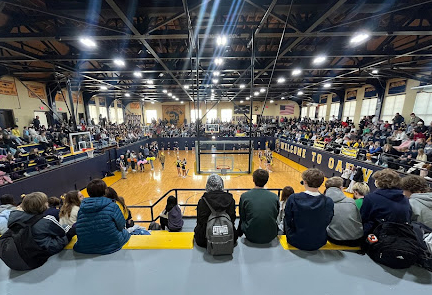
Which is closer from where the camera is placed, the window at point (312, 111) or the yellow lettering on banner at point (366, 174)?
the yellow lettering on banner at point (366, 174)

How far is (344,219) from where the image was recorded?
6.89 feet

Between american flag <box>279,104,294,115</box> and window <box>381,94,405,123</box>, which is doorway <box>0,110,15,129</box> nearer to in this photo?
window <box>381,94,405,123</box>

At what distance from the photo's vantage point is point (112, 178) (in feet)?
38.4

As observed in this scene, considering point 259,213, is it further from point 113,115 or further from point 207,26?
point 113,115

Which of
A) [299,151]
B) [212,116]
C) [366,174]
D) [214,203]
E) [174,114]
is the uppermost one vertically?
[174,114]

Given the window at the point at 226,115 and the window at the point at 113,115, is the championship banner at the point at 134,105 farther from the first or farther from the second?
the window at the point at 226,115

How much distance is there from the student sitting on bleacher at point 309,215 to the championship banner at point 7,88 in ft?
55.3

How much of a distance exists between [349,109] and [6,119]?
92.8 ft

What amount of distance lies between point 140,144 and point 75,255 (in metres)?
17.4

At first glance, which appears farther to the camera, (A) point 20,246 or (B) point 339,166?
(B) point 339,166

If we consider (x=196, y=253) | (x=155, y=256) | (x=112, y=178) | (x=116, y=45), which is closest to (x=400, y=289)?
(x=196, y=253)

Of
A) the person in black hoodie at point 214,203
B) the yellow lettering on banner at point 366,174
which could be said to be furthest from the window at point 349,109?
the person in black hoodie at point 214,203

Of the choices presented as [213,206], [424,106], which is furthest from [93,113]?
[424,106]

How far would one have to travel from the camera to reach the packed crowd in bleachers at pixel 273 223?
185 centimetres
